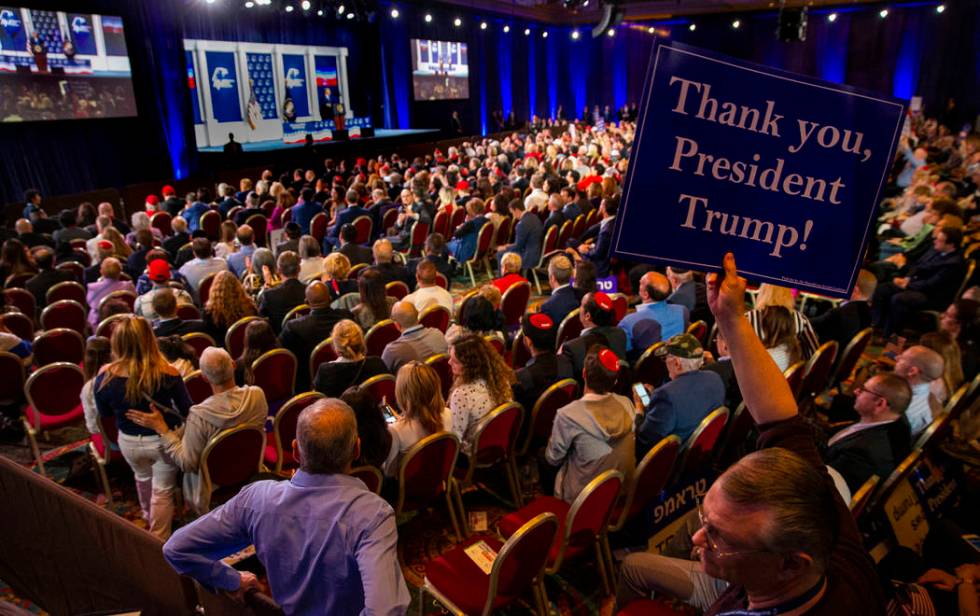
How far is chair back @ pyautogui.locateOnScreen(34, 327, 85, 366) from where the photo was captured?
4.77 meters

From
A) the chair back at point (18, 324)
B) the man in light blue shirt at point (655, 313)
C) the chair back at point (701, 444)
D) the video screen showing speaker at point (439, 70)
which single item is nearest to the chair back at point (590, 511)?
the chair back at point (701, 444)

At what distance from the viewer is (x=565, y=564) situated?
11.3ft

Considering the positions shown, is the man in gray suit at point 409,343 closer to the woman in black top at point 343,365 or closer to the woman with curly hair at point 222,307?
the woman in black top at point 343,365

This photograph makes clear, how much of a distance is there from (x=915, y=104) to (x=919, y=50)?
4.27 metres

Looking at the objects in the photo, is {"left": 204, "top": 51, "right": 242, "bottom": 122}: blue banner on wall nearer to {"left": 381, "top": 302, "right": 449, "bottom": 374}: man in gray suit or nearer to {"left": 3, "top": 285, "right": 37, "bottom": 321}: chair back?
{"left": 3, "top": 285, "right": 37, "bottom": 321}: chair back

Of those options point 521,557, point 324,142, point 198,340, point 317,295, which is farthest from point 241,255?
point 324,142

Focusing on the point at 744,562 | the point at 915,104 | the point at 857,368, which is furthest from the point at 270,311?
the point at 915,104

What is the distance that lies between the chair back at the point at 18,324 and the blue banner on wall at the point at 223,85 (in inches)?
Answer: 555

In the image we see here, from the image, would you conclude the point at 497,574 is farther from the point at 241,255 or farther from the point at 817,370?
the point at 241,255

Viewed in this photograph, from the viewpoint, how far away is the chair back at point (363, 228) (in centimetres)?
921

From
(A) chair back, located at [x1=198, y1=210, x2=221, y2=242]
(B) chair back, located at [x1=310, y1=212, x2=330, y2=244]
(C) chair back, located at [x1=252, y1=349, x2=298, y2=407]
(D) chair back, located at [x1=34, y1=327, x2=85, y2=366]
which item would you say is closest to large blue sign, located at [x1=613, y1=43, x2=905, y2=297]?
(C) chair back, located at [x1=252, y1=349, x2=298, y2=407]

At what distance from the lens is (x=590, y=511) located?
2.71 metres

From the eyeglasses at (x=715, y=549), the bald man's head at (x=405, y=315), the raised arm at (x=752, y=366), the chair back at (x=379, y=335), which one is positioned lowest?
the chair back at (x=379, y=335)

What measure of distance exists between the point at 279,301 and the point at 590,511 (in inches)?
146
